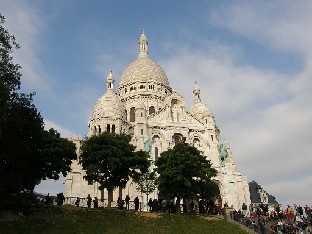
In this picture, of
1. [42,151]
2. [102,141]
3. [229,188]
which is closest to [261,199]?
[229,188]

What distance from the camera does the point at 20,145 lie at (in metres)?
30.5

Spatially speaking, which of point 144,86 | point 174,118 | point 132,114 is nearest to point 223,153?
point 174,118

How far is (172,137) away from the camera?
197 feet

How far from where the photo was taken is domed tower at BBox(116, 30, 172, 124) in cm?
7800

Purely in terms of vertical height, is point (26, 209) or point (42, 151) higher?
point (42, 151)

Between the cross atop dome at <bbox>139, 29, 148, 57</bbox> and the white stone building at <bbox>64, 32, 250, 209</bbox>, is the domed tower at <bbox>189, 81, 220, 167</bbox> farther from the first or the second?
the cross atop dome at <bbox>139, 29, 148, 57</bbox>

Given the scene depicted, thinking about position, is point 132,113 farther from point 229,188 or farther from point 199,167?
point 199,167

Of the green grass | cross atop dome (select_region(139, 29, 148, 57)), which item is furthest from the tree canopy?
cross atop dome (select_region(139, 29, 148, 57))

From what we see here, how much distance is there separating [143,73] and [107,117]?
78.7 ft

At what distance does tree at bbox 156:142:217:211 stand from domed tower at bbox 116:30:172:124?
119 ft

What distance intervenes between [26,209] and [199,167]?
16.1 metres

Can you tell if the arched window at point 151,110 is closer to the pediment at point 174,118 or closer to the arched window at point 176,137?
the pediment at point 174,118

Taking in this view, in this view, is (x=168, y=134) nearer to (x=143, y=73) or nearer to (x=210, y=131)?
(x=210, y=131)

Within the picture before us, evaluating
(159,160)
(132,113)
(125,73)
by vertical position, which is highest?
(125,73)
